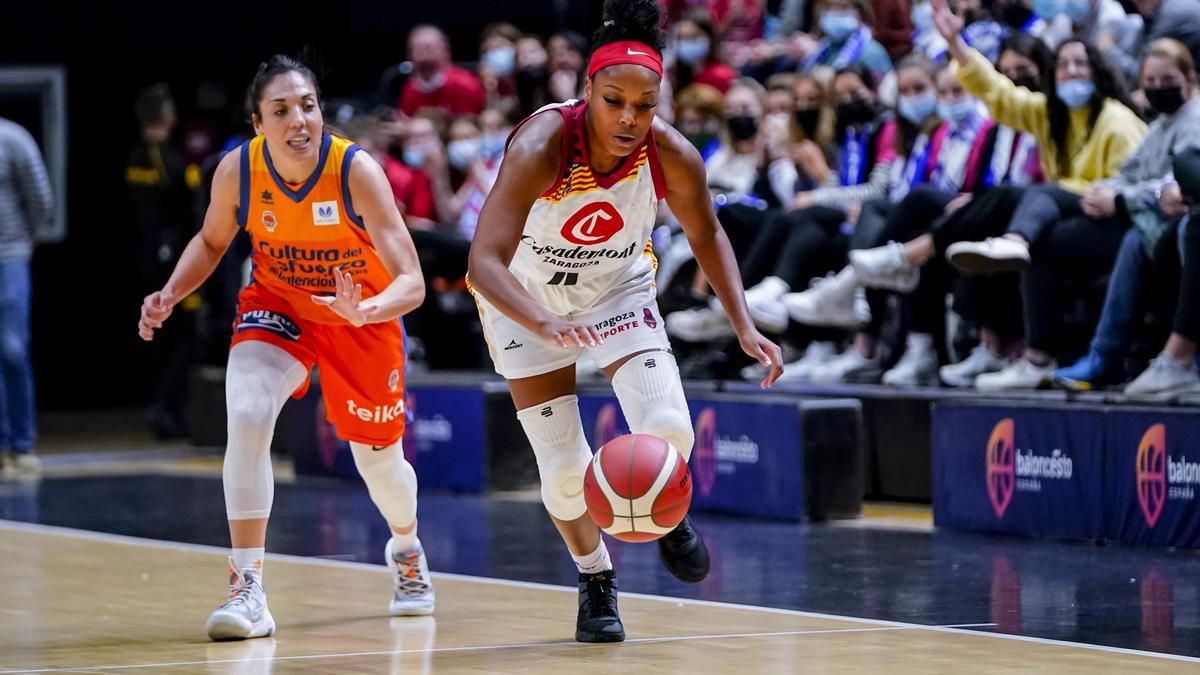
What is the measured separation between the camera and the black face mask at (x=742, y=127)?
32.7 ft

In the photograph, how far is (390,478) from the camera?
5.88 m

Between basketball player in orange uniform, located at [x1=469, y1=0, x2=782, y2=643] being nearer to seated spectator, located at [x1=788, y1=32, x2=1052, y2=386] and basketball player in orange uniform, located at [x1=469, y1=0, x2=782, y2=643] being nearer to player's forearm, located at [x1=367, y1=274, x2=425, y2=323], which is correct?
player's forearm, located at [x1=367, y1=274, x2=425, y2=323]

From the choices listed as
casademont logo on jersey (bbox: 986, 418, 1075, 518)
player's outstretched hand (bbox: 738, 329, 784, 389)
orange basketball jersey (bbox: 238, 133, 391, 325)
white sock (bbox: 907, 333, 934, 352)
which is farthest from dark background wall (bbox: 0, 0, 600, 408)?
player's outstretched hand (bbox: 738, 329, 784, 389)

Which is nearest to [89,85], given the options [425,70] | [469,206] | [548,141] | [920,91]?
[425,70]

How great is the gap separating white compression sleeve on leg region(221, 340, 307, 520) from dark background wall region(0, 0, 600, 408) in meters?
9.70

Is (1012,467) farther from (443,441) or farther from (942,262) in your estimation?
(443,441)

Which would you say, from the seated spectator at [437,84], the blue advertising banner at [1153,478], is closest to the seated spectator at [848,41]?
the seated spectator at [437,84]

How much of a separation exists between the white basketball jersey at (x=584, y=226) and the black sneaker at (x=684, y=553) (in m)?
0.69

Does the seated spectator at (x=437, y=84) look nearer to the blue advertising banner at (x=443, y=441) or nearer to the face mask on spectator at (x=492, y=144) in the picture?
the face mask on spectator at (x=492, y=144)

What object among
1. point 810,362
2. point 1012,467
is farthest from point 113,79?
point 1012,467

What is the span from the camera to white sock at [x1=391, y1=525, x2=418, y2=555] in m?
5.95

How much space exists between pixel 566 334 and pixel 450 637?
127cm

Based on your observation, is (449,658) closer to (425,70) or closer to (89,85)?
(425,70)

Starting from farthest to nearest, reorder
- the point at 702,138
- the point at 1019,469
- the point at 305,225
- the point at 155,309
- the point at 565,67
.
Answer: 1. the point at 565,67
2. the point at 702,138
3. the point at 1019,469
4. the point at 305,225
5. the point at 155,309
